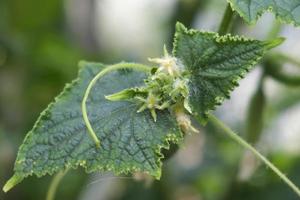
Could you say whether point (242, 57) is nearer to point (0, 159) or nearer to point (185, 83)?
point (185, 83)

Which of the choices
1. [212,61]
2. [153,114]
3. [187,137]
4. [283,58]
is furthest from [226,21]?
[187,137]

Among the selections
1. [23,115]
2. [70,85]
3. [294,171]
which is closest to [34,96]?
[23,115]

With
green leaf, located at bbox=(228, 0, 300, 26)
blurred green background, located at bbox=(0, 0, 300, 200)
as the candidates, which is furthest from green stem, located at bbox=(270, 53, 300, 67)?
green leaf, located at bbox=(228, 0, 300, 26)

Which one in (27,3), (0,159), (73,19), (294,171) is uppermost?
(73,19)

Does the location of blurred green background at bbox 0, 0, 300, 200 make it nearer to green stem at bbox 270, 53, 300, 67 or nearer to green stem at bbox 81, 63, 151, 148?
green stem at bbox 270, 53, 300, 67

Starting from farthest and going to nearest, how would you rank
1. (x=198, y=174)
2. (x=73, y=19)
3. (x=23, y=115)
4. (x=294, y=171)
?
1. (x=73, y=19)
2. (x=23, y=115)
3. (x=198, y=174)
4. (x=294, y=171)

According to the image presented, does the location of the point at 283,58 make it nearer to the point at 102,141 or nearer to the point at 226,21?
the point at 226,21
